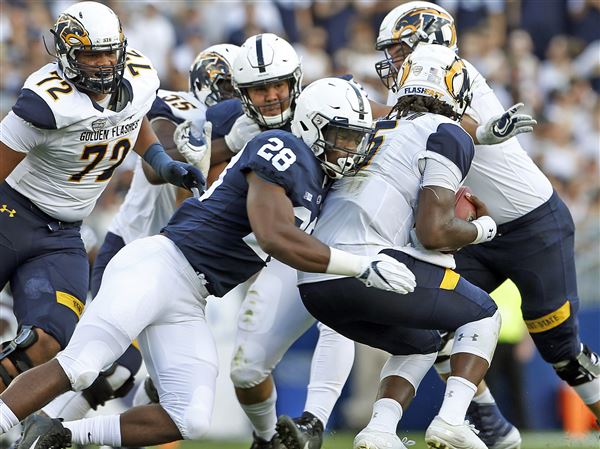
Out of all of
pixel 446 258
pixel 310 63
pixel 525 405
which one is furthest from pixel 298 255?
pixel 310 63

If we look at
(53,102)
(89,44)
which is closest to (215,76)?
(89,44)

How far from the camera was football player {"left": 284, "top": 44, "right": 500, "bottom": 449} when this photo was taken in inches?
195

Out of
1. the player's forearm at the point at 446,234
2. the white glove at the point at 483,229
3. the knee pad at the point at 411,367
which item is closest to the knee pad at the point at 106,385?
the knee pad at the point at 411,367

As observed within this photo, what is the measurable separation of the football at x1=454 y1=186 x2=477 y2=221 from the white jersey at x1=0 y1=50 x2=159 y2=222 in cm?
167

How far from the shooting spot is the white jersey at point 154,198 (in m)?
6.73

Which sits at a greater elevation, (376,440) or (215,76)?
(215,76)

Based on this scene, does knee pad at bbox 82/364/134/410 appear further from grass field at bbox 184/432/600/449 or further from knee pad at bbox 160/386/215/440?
grass field at bbox 184/432/600/449

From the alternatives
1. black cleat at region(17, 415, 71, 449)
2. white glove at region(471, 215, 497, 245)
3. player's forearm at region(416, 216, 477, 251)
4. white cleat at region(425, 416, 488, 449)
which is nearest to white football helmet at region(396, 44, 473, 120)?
white glove at region(471, 215, 497, 245)

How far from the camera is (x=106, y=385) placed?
20.7 feet

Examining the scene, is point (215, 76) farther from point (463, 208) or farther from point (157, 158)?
point (463, 208)

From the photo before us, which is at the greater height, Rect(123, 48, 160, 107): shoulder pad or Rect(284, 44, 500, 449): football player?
Rect(123, 48, 160, 107): shoulder pad

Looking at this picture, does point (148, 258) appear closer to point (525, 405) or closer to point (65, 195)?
point (65, 195)

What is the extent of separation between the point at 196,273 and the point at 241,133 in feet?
3.80

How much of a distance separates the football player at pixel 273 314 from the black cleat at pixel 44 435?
44.2 inches
